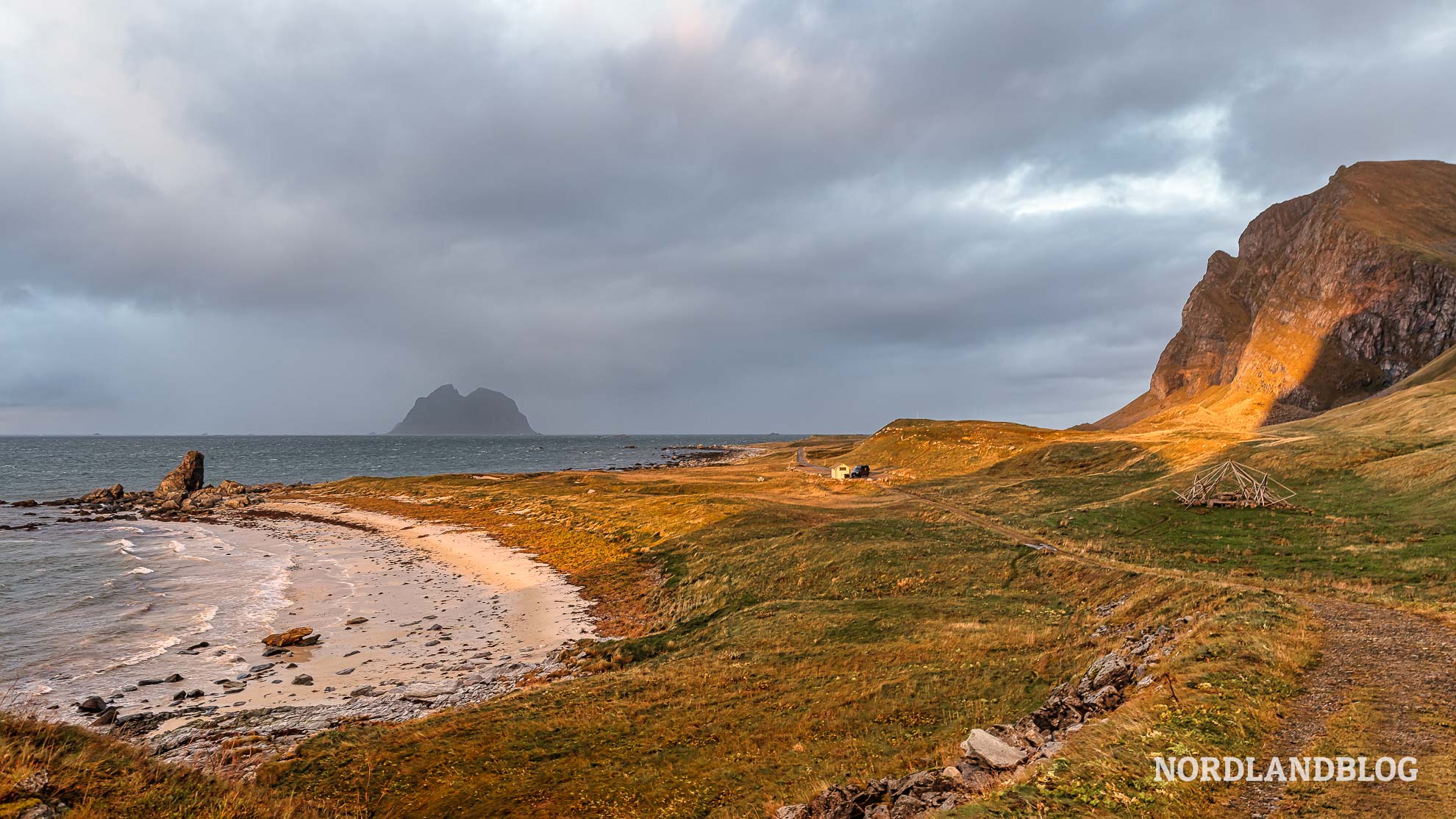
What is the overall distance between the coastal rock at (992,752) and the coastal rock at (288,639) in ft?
125

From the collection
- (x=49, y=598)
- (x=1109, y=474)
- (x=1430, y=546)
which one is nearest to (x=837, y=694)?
(x=1430, y=546)

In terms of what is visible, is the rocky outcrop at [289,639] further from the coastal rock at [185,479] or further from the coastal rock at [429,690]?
the coastal rock at [185,479]

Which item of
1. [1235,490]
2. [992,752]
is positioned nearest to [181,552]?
[992,752]

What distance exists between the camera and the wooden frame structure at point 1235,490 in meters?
42.8

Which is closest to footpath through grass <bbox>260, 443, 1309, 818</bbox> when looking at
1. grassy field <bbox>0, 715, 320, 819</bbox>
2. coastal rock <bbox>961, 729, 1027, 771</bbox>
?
coastal rock <bbox>961, 729, 1027, 771</bbox>

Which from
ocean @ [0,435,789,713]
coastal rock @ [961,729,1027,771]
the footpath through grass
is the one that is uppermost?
coastal rock @ [961,729,1027,771]

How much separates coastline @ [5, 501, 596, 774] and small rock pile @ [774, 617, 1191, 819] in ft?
62.0

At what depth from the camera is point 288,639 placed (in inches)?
1414

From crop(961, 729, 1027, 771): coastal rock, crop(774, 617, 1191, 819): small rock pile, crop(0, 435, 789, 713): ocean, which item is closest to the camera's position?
crop(774, 617, 1191, 819): small rock pile

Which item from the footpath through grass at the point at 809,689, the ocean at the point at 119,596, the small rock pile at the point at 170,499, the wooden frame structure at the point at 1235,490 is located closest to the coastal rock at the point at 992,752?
the footpath through grass at the point at 809,689

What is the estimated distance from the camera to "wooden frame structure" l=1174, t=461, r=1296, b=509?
140ft

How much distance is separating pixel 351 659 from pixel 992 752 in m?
33.8

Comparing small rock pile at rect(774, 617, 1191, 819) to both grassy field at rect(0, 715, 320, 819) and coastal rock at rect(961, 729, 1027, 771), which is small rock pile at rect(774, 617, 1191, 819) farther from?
grassy field at rect(0, 715, 320, 819)

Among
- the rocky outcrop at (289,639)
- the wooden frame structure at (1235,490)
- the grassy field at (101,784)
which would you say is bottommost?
the rocky outcrop at (289,639)
